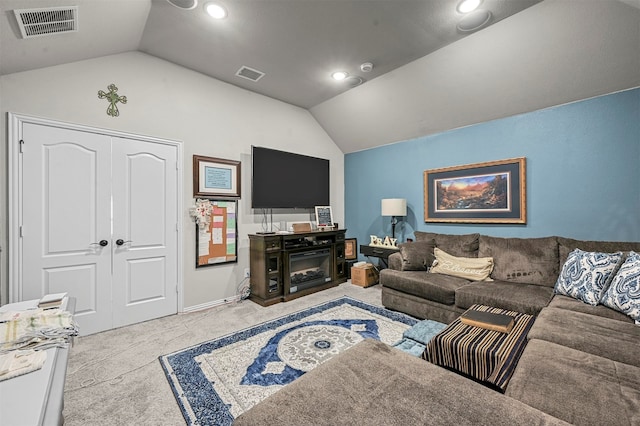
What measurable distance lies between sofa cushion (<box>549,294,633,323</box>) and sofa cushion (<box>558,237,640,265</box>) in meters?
0.61

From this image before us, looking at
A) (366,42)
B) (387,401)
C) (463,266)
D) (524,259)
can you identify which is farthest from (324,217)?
(387,401)

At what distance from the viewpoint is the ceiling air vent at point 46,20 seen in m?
1.88

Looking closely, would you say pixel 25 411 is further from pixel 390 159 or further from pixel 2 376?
pixel 390 159

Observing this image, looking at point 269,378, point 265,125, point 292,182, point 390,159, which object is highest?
point 265,125

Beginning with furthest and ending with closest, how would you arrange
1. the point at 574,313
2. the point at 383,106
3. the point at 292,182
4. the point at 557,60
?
the point at 292,182, the point at 383,106, the point at 557,60, the point at 574,313

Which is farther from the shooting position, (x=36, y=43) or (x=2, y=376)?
(x=36, y=43)

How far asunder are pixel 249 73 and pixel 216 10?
3.78 feet

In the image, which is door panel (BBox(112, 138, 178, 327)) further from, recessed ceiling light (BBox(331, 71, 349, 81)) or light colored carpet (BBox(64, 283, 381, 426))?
recessed ceiling light (BBox(331, 71, 349, 81))

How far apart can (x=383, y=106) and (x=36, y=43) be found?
3.76 metres

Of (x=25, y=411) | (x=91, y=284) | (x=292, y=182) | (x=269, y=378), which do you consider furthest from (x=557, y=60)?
(x=91, y=284)

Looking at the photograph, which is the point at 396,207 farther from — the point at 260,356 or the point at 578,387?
the point at 578,387

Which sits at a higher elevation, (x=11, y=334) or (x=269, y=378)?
(x=11, y=334)

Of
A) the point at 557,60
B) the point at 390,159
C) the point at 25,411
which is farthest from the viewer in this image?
the point at 390,159

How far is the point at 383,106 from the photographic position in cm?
407
